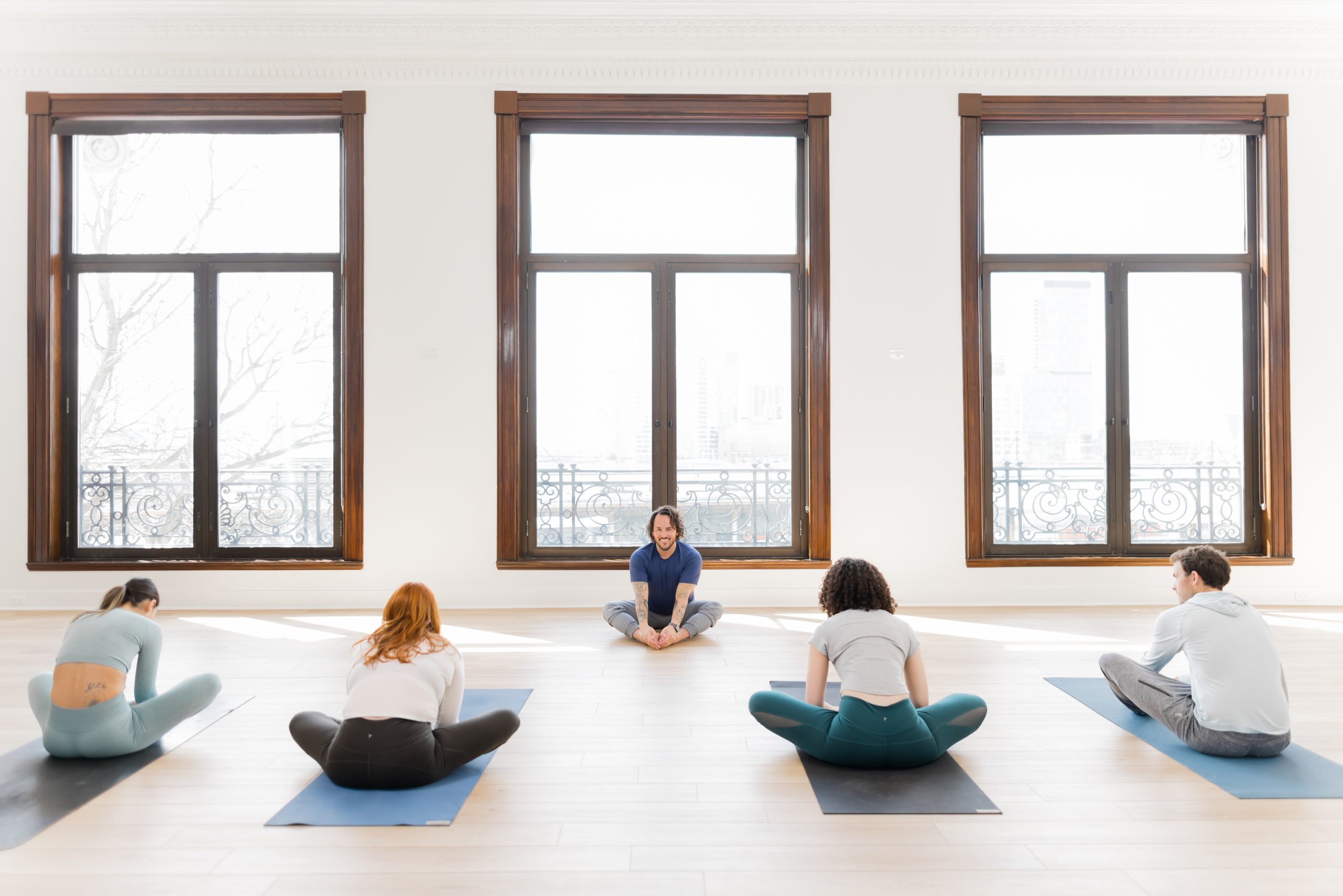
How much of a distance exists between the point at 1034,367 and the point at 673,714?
406 cm

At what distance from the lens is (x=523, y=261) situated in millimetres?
5883

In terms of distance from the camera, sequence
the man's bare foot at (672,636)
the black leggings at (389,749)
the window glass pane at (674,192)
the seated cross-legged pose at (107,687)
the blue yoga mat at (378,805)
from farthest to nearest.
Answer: the window glass pane at (674,192), the man's bare foot at (672,636), the seated cross-legged pose at (107,687), the black leggings at (389,749), the blue yoga mat at (378,805)

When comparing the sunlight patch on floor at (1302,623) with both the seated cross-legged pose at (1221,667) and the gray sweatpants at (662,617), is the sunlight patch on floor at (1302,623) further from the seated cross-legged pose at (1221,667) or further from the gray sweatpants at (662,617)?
the gray sweatpants at (662,617)

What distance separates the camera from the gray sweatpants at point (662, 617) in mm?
4656

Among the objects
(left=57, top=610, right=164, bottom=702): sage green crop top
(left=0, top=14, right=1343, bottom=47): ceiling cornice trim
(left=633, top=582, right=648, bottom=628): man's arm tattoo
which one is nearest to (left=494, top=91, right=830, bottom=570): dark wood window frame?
(left=0, top=14, right=1343, bottom=47): ceiling cornice trim

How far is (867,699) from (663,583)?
227cm

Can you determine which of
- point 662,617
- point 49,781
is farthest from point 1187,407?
point 49,781

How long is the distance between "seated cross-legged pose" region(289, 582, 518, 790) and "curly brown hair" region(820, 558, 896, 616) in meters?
1.11

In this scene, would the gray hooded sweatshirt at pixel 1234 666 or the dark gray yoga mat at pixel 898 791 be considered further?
the gray hooded sweatshirt at pixel 1234 666

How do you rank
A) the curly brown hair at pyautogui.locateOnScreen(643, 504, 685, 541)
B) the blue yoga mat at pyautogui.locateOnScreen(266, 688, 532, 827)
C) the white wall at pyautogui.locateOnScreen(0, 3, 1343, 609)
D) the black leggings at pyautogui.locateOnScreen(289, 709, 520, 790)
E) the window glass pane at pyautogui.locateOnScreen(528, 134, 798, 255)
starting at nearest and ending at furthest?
the blue yoga mat at pyautogui.locateOnScreen(266, 688, 532, 827), the black leggings at pyautogui.locateOnScreen(289, 709, 520, 790), the curly brown hair at pyautogui.locateOnScreen(643, 504, 685, 541), the white wall at pyautogui.locateOnScreen(0, 3, 1343, 609), the window glass pane at pyautogui.locateOnScreen(528, 134, 798, 255)

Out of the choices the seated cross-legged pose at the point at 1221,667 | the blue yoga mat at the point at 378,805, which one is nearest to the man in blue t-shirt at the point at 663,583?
the blue yoga mat at the point at 378,805

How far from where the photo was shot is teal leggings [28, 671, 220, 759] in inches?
106

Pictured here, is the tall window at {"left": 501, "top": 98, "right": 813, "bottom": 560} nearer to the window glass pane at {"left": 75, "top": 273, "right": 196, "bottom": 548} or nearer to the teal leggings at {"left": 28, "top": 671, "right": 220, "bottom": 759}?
the window glass pane at {"left": 75, "top": 273, "right": 196, "bottom": 548}

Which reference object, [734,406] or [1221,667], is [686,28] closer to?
[734,406]
